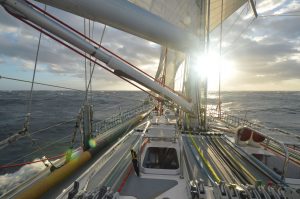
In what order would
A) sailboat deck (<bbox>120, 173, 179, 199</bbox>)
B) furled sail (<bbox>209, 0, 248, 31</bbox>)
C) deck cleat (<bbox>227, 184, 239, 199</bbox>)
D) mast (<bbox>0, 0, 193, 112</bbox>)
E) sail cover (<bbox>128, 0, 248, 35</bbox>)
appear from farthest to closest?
furled sail (<bbox>209, 0, 248, 31</bbox>), sail cover (<bbox>128, 0, 248, 35</bbox>), sailboat deck (<bbox>120, 173, 179, 199</bbox>), deck cleat (<bbox>227, 184, 239, 199</bbox>), mast (<bbox>0, 0, 193, 112</bbox>)

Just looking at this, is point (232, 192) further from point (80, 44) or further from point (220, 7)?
point (220, 7)

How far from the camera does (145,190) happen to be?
4391 mm

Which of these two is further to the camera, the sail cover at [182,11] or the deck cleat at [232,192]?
the sail cover at [182,11]

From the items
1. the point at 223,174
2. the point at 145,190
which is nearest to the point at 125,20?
the point at 145,190

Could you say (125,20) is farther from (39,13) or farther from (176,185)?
(176,185)

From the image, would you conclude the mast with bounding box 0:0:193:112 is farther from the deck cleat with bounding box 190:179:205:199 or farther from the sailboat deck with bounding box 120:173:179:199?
the deck cleat with bounding box 190:179:205:199

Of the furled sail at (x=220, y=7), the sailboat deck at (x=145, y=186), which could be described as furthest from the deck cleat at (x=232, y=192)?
the furled sail at (x=220, y=7)

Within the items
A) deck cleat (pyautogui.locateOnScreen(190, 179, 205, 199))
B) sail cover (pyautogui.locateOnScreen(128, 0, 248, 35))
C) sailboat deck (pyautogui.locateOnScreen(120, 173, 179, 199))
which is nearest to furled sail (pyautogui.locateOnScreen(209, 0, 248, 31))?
sail cover (pyautogui.locateOnScreen(128, 0, 248, 35))

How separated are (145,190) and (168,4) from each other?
21.7ft

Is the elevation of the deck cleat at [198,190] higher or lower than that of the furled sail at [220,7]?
lower

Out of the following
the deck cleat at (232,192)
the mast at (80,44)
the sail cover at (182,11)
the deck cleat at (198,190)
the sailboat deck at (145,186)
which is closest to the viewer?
the mast at (80,44)

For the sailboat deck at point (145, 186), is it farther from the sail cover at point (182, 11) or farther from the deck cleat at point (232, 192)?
the sail cover at point (182, 11)

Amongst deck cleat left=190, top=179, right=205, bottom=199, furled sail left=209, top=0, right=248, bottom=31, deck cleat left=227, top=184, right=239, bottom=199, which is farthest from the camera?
furled sail left=209, top=0, right=248, bottom=31

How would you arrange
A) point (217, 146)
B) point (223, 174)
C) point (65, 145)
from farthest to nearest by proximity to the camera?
point (65, 145) → point (217, 146) → point (223, 174)
